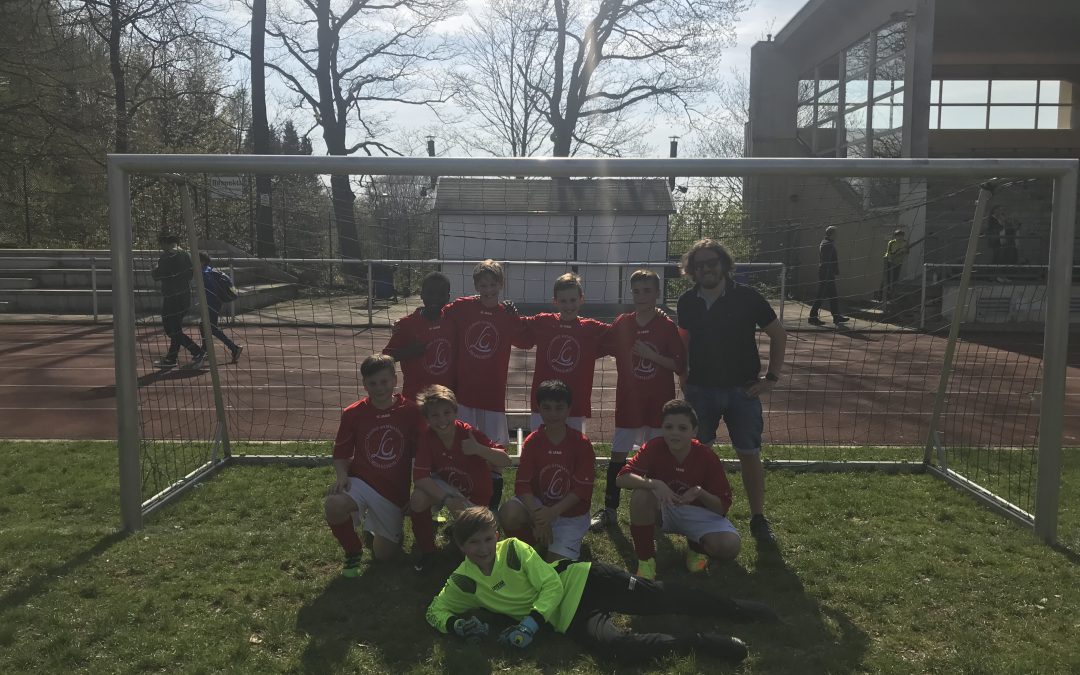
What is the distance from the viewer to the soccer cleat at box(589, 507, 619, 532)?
4840mm

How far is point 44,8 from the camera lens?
16.0 m

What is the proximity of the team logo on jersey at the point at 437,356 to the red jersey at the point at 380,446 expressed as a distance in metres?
0.58

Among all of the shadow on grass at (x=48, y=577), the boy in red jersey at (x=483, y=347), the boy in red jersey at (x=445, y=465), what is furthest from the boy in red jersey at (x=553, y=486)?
the shadow on grass at (x=48, y=577)

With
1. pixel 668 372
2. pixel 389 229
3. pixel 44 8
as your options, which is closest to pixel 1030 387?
pixel 668 372

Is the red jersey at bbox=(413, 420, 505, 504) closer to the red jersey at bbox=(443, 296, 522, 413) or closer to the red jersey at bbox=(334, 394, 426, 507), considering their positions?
the red jersey at bbox=(334, 394, 426, 507)

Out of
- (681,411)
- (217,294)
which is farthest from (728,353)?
(217,294)

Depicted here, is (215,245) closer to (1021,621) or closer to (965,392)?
(965,392)

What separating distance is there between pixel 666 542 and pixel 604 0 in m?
25.5

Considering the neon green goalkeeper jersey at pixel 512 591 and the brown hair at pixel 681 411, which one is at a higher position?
the brown hair at pixel 681 411

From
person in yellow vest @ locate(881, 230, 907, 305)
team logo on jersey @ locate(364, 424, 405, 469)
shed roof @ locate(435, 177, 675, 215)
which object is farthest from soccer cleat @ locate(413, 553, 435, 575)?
person in yellow vest @ locate(881, 230, 907, 305)

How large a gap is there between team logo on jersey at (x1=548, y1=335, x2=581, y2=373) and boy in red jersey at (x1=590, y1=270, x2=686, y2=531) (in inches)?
7.5

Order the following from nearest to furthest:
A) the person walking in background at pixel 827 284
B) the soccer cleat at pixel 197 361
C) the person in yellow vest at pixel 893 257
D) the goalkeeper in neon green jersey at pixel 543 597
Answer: the goalkeeper in neon green jersey at pixel 543 597, the soccer cleat at pixel 197 361, the person in yellow vest at pixel 893 257, the person walking in background at pixel 827 284

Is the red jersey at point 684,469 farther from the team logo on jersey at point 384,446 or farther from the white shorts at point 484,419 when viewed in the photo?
the team logo on jersey at point 384,446

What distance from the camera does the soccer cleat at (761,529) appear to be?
459cm
